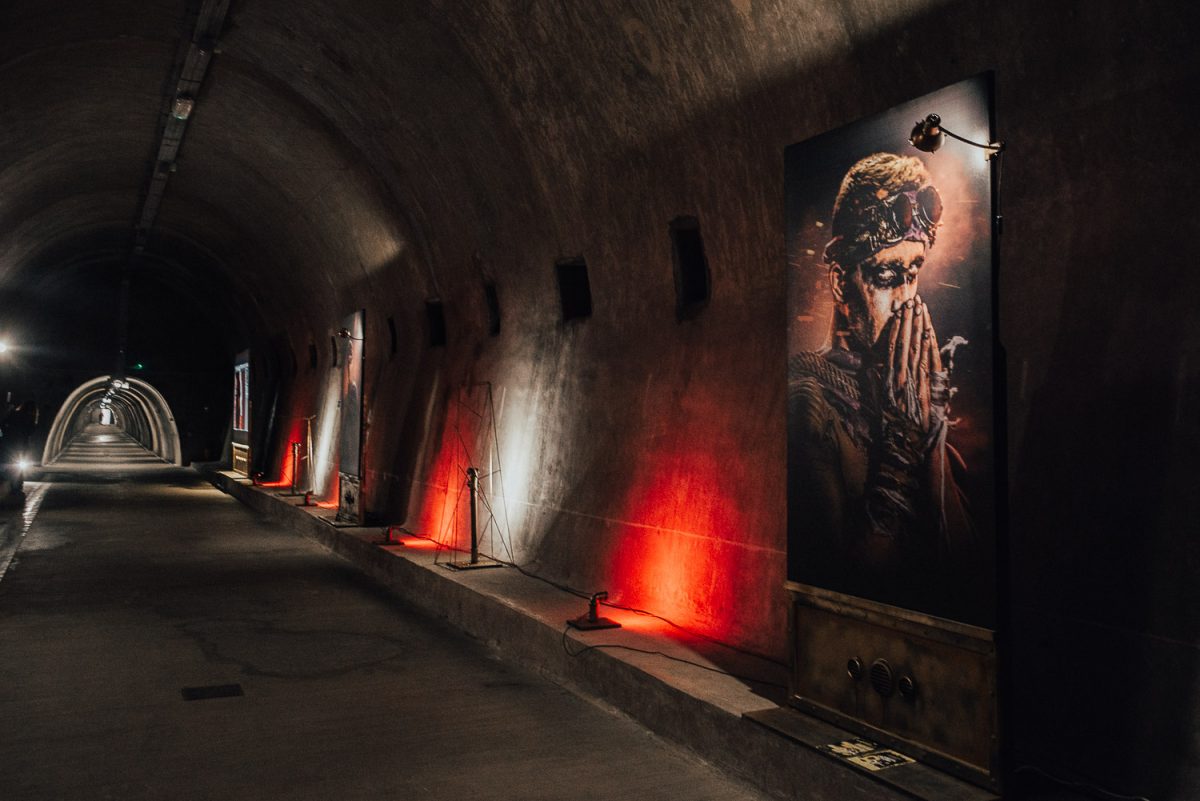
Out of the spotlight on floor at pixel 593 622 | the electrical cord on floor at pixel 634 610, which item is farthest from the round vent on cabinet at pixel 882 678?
the spotlight on floor at pixel 593 622

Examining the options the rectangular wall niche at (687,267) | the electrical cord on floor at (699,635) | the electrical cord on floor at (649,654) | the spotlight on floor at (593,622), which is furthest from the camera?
the rectangular wall niche at (687,267)

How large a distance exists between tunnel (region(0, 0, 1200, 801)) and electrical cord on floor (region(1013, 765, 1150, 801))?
0.03 meters

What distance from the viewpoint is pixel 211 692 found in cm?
720

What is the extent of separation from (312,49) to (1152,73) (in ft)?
30.8

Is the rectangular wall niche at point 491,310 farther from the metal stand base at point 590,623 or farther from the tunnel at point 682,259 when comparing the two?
the metal stand base at point 590,623

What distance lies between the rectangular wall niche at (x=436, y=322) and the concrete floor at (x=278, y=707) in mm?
3849

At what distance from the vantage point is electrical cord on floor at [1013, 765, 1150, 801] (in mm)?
4242

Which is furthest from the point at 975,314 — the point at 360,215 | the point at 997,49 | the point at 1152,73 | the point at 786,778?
the point at 360,215

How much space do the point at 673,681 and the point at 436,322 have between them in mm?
9778

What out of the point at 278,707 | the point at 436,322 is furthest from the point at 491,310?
the point at 278,707

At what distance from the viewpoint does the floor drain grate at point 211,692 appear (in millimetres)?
7094

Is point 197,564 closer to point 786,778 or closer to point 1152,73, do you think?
point 786,778

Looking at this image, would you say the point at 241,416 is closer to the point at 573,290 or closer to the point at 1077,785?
the point at 573,290

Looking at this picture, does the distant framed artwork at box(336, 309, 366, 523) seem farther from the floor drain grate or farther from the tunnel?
the floor drain grate
